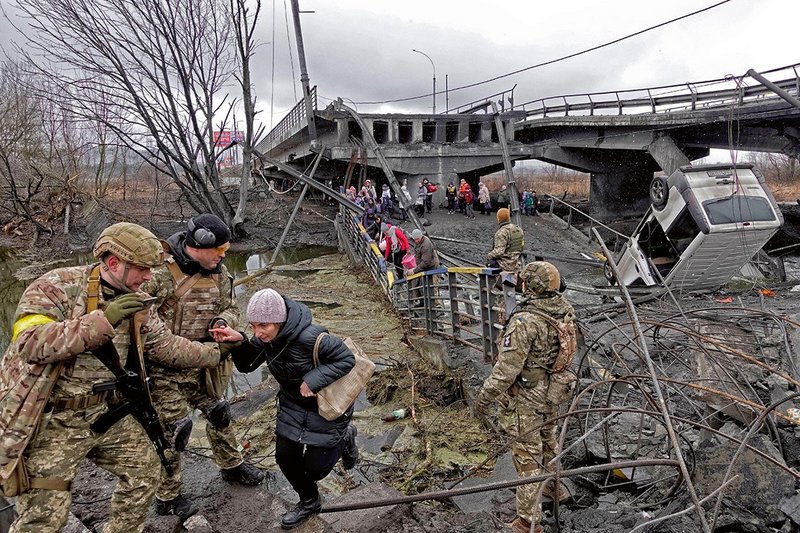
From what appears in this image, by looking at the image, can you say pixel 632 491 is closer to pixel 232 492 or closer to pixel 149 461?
pixel 232 492

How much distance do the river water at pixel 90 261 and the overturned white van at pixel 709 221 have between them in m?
10.6

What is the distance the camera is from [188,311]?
318 cm

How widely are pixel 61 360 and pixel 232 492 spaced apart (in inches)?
74.5

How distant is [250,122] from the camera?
61.8 feet

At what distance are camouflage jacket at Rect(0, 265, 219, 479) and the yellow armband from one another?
0.02 metres

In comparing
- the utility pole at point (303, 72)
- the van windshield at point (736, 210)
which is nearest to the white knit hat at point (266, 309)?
the van windshield at point (736, 210)

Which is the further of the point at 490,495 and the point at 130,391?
the point at 490,495

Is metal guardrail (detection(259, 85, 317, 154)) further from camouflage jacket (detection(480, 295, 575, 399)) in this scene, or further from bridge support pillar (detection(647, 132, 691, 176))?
Answer: camouflage jacket (detection(480, 295, 575, 399))

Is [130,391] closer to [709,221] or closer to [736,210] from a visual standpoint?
[709,221]

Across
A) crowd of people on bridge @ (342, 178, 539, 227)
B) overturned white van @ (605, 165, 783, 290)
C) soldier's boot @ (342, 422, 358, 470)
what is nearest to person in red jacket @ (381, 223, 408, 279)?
overturned white van @ (605, 165, 783, 290)

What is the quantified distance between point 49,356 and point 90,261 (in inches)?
711

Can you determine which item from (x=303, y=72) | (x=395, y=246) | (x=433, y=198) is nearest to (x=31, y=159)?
(x=303, y=72)

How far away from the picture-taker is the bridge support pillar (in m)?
18.3

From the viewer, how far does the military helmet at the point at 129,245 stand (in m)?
2.39
